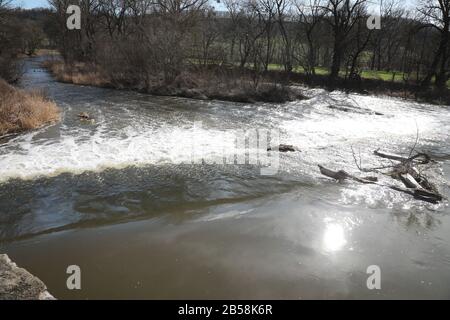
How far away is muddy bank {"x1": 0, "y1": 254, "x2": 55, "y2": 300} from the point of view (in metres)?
4.78

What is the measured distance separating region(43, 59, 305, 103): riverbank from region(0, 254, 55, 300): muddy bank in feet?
70.2

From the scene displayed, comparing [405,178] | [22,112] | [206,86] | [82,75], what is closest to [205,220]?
[405,178]

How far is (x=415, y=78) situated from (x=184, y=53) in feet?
70.2

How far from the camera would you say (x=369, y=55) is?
5384cm

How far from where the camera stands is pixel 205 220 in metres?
8.09

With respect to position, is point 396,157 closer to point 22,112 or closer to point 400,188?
point 400,188

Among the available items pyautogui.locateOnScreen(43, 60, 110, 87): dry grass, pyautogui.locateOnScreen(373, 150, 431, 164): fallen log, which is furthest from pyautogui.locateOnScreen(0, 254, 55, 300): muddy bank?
pyautogui.locateOnScreen(43, 60, 110, 87): dry grass

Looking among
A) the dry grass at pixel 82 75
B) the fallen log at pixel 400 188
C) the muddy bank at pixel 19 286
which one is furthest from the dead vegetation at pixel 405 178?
the dry grass at pixel 82 75

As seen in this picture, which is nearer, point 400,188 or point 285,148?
point 400,188

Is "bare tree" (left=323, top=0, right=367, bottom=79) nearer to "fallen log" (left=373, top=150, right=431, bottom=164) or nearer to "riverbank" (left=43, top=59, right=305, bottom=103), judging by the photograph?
"riverbank" (left=43, top=59, right=305, bottom=103)

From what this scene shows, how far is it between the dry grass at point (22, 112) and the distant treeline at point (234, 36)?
40.1 feet

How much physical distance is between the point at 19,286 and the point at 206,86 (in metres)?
23.6

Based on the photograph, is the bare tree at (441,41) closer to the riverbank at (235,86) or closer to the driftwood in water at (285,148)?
the riverbank at (235,86)
